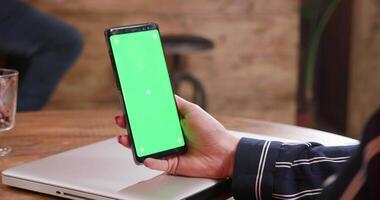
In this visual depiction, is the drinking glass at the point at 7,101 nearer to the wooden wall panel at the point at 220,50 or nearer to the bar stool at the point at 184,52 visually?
the bar stool at the point at 184,52

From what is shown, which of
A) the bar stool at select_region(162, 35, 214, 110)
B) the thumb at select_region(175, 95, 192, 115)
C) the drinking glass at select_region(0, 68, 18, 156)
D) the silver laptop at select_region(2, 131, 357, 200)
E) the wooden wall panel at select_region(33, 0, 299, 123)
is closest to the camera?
the silver laptop at select_region(2, 131, 357, 200)

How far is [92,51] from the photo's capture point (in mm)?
3076

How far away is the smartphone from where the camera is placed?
966 millimetres

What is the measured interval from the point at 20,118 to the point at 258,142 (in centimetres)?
59

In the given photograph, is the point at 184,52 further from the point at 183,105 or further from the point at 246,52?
the point at 183,105

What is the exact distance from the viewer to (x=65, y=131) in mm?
1280

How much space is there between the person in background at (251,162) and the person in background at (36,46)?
1439 mm

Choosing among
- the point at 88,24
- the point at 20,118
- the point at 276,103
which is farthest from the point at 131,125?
the point at 276,103

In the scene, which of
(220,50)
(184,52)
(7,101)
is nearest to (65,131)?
(7,101)

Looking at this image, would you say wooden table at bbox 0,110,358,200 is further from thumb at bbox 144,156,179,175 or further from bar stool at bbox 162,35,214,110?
bar stool at bbox 162,35,214,110

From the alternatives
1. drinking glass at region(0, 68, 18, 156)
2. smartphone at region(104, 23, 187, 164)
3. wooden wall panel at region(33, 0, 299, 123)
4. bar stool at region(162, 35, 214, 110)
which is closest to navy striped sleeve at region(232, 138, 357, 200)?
smartphone at region(104, 23, 187, 164)

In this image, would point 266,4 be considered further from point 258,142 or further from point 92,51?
point 258,142

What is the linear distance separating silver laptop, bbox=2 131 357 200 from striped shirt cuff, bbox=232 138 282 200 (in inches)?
1.4

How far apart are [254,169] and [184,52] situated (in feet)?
6.58
